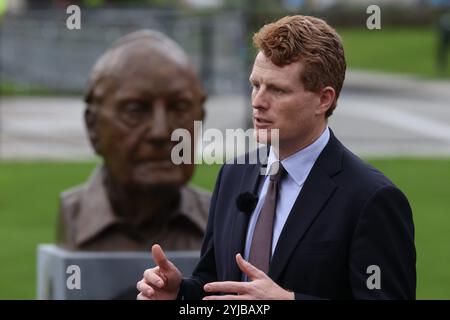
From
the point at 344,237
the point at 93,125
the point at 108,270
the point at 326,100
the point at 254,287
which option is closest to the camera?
the point at 254,287

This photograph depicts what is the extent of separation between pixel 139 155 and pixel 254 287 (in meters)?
4.27

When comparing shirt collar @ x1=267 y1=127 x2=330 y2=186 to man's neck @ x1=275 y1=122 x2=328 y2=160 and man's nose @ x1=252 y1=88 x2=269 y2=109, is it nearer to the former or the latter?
man's neck @ x1=275 y1=122 x2=328 y2=160

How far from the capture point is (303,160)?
3.68 metres

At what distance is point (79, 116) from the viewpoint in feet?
83.2

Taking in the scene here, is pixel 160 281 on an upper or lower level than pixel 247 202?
lower

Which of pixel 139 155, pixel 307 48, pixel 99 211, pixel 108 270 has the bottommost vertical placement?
pixel 108 270

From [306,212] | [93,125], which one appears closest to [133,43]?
[93,125]

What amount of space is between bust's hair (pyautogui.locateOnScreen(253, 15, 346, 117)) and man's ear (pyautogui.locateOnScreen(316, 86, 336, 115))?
20mm

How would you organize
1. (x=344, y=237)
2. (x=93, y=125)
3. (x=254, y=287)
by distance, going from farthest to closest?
(x=93, y=125) < (x=344, y=237) < (x=254, y=287)

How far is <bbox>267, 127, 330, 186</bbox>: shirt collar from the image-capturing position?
367 centimetres

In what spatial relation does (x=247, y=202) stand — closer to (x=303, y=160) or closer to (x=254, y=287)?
(x=303, y=160)

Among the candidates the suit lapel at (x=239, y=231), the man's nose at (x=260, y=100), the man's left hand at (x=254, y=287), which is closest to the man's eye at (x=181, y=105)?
the suit lapel at (x=239, y=231)
